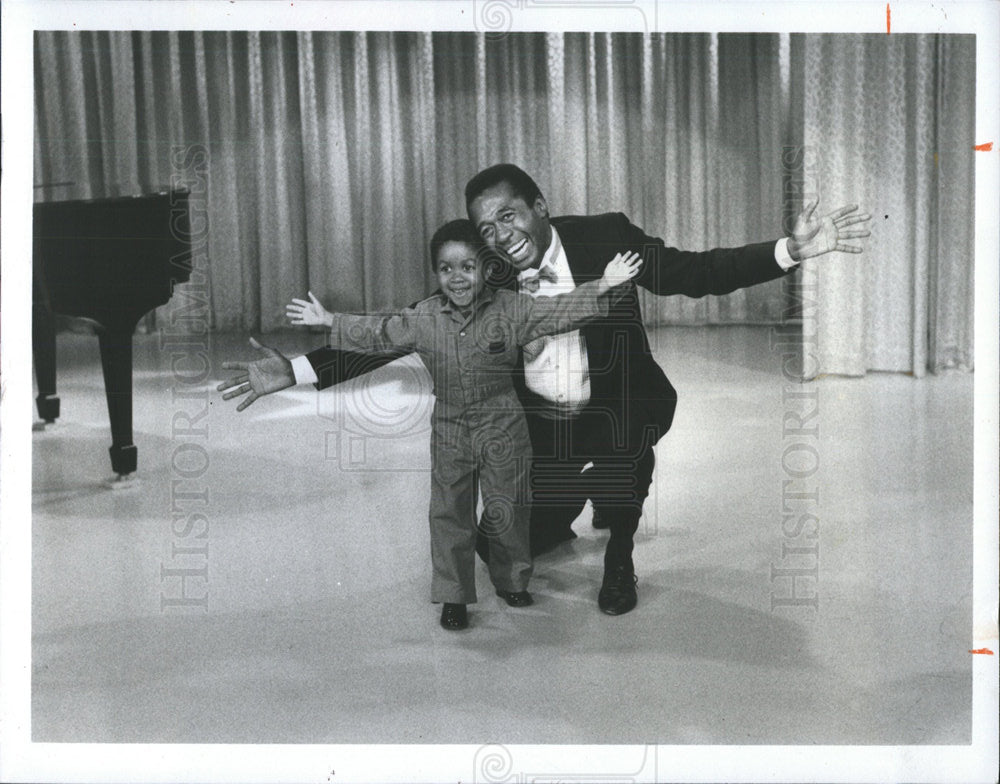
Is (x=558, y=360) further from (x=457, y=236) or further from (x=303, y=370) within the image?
(x=303, y=370)

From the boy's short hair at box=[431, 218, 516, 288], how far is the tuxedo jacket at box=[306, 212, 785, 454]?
21mm

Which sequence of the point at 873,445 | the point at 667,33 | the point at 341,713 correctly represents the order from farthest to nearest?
the point at 873,445
the point at 667,33
the point at 341,713

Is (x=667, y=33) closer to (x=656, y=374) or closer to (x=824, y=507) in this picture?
(x=656, y=374)

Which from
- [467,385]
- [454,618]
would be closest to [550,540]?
[454,618]

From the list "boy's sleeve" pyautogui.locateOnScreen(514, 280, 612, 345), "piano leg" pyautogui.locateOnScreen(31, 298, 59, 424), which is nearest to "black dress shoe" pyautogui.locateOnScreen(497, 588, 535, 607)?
"boy's sleeve" pyautogui.locateOnScreen(514, 280, 612, 345)

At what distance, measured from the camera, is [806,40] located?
233 centimetres

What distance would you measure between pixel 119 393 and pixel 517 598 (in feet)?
3.39

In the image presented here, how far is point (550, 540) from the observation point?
238 cm

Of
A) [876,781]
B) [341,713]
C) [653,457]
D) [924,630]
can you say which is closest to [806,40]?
[653,457]

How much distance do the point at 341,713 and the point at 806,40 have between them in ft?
5.60

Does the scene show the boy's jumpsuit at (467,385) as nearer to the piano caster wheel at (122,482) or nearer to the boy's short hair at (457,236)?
the boy's short hair at (457,236)

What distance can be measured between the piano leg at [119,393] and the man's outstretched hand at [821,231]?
152 cm

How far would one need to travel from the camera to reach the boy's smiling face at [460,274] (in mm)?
2271

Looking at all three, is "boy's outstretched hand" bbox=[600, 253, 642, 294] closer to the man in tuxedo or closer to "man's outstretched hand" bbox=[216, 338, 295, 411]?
the man in tuxedo
